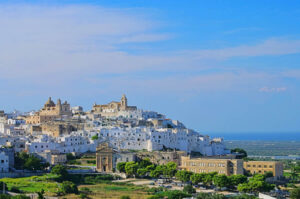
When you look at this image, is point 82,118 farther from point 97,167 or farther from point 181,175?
point 181,175

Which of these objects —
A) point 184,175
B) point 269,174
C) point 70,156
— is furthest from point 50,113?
point 269,174

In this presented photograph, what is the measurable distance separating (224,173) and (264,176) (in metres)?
5.37

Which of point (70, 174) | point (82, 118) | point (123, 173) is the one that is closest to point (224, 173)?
point (123, 173)

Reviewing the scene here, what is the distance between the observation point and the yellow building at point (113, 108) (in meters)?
108

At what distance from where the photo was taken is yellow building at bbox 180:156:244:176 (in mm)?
72125

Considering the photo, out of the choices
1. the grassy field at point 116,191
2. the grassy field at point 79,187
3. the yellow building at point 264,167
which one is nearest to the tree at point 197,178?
the grassy field at point 79,187

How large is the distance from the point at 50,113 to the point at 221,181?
158ft

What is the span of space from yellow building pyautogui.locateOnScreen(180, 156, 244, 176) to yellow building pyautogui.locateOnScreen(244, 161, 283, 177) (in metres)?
3.75

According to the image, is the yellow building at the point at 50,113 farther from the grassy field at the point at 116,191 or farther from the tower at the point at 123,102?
the grassy field at the point at 116,191

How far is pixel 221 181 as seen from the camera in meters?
64.8

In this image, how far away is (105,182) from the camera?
69.3 meters

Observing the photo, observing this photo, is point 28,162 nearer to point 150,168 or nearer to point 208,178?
point 150,168

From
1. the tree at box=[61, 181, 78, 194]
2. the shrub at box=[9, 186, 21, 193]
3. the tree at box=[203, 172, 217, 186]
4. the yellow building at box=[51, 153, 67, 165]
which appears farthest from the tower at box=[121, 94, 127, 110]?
the shrub at box=[9, 186, 21, 193]

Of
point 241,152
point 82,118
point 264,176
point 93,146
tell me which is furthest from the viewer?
point 82,118
